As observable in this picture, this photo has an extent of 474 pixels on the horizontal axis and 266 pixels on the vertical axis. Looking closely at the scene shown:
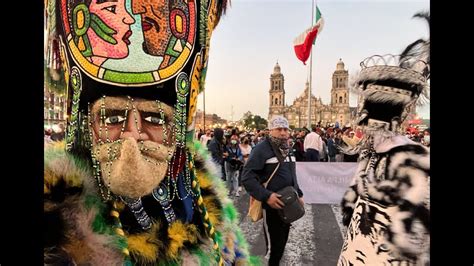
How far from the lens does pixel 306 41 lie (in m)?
13.0

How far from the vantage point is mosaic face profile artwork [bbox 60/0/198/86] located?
1.26 metres

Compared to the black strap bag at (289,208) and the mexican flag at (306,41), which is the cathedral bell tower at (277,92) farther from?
the black strap bag at (289,208)

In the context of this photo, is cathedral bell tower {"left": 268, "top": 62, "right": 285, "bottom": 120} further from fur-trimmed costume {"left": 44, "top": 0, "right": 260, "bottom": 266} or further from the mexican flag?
fur-trimmed costume {"left": 44, "top": 0, "right": 260, "bottom": 266}

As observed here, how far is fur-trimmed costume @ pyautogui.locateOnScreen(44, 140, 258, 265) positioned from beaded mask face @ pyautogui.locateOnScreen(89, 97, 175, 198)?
0.06 m

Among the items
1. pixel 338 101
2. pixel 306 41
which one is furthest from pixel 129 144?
pixel 338 101

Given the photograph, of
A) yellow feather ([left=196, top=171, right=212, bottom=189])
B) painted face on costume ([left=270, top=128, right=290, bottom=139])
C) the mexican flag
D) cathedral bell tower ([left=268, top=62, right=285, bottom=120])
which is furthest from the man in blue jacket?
cathedral bell tower ([left=268, top=62, right=285, bottom=120])

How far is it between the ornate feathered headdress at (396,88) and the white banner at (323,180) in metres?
5.08

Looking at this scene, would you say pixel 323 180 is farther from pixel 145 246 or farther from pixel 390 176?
pixel 145 246

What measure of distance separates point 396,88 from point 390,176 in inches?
16.9

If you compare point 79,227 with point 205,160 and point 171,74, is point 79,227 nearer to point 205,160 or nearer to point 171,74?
point 171,74

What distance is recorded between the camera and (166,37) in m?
1.33

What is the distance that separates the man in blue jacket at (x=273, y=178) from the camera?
4.00 m
